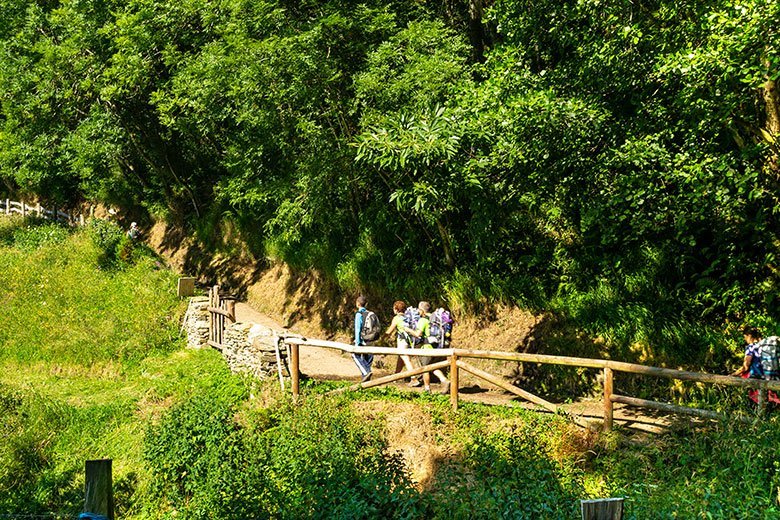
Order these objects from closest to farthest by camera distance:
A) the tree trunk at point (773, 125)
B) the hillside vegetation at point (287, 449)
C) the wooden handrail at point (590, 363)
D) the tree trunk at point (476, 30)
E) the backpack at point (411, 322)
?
the hillside vegetation at point (287, 449) → the wooden handrail at point (590, 363) → the tree trunk at point (773, 125) → the backpack at point (411, 322) → the tree trunk at point (476, 30)

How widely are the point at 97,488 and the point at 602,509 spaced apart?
4.24 metres

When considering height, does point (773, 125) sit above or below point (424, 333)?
above

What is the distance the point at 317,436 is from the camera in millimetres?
9852

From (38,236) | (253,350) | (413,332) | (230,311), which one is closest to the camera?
(413,332)

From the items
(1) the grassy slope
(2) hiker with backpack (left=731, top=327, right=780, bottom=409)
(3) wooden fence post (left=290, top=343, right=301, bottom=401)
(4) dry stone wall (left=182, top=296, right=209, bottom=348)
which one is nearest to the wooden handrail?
(3) wooden fence post (left=290, top=343, right=301, bottom=401)

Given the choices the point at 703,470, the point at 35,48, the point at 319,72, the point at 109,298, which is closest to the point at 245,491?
the point at 703,470

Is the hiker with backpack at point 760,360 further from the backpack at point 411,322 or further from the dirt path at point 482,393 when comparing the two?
the backpack at point 411,322

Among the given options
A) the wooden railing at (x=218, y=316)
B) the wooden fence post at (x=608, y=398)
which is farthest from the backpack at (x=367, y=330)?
the wooden railing at (x=218, y=316)

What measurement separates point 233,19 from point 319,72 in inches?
118

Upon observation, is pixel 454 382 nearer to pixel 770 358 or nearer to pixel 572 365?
pixel 572 365

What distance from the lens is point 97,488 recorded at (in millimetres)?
6000

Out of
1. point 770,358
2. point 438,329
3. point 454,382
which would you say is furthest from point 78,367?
point 770,358

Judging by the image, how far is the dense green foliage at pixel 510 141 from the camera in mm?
10078

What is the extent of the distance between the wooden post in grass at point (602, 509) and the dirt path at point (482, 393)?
523 cm
